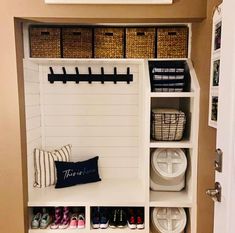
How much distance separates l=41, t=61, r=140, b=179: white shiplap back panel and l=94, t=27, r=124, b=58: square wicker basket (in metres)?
0.25

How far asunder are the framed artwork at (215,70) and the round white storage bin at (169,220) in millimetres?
893

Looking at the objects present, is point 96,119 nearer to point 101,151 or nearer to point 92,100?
point 92,100

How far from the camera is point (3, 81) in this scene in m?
1.82

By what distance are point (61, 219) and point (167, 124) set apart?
117cm

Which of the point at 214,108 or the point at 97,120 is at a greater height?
the point at 214,108

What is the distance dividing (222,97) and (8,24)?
1486 millimetres

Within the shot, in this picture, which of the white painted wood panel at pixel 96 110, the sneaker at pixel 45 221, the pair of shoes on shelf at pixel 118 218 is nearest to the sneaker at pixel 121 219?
the pair of shoes on shelf at pixel 118 218

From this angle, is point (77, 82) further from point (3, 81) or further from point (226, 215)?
point (226, 215)

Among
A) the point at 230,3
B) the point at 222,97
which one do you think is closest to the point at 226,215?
the point at 222,97

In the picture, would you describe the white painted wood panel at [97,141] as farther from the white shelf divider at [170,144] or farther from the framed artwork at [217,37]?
the framed artwork at [217,37]

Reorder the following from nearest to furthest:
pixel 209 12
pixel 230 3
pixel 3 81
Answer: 1. pixel 230 3
2. pixel 209 12
3. pixel 3 81

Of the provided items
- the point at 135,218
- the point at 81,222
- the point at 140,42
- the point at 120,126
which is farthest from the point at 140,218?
the point at 140,42

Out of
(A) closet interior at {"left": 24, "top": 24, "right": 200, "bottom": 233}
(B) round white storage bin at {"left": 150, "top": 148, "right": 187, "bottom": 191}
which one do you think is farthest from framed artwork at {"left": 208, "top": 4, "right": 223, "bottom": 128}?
(B) round white storage bin at {"left": 150, "top": 148, "right": 187, "bottom": 191}

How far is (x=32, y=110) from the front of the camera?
218 centimetres
